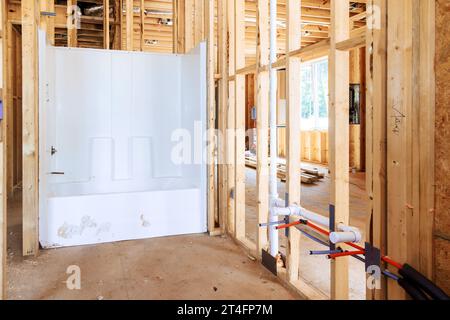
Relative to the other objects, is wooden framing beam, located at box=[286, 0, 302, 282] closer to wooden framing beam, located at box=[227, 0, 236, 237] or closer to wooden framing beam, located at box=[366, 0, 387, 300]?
wooden framing beam, located at box=[366, 0, 387, 300]

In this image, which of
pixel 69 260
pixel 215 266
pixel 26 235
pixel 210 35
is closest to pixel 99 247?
pixel 69 260

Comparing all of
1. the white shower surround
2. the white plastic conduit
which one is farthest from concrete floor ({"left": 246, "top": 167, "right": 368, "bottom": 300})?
the white shower surround

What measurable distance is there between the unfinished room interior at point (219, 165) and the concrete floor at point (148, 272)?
0.7 inches

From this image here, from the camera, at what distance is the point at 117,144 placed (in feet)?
13.3

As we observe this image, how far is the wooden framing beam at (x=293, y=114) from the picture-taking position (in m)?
2.25

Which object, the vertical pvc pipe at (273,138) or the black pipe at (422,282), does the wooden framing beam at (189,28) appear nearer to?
the vertical pvc pipe at (273,138)

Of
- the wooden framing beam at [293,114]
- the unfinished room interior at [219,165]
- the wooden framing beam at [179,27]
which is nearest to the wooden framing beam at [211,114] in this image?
the unfinished room interior at [219,165]

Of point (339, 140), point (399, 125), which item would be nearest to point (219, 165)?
point (339, 140)

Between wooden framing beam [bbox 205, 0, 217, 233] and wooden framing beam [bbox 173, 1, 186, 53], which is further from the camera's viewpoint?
wooden framing beam [bbox 173, 1, 186, 53]

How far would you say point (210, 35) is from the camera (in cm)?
345

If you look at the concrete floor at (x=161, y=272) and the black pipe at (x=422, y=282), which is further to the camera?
the concrete floor at (x=161, y=272)

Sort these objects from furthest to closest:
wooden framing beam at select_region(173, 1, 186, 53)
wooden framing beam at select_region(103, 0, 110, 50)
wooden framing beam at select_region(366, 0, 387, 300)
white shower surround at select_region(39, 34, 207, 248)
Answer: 1. wooden framing beam at select_region(103, 0, 110, 50)
2. wooden framing beam at select_region(173, 1, 186, 53)
3. white shower surround at select_region(39, 34, 207, 248)
4. wooden framing beam at select_region(366, 0, 387, 300)

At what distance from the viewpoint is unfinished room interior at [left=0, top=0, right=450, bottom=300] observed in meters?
1.41

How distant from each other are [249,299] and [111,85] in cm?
281
